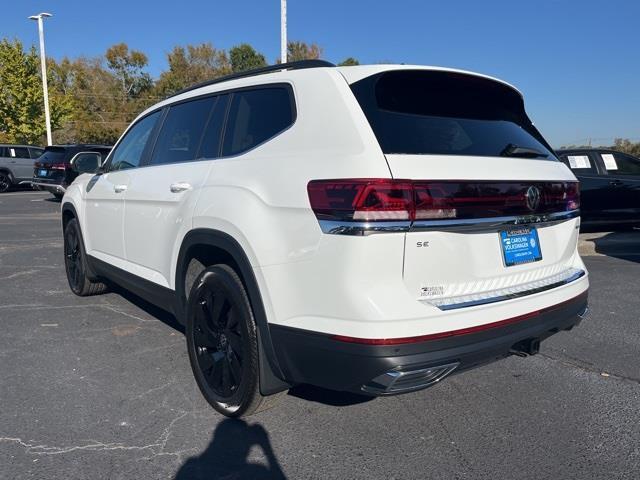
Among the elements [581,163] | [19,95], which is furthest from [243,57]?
[581,163]

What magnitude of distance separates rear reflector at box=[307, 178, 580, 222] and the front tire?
2.59 feet

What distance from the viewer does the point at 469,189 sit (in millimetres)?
2477

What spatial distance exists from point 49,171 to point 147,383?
47.2 feet

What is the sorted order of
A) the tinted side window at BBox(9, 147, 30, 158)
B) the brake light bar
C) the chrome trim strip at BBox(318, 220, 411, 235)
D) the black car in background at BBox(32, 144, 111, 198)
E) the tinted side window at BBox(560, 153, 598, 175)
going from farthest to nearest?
the tinted side window at BBox(9, 147, 30, 158), the brake light bar, the black car in background at BBox(32, 144, 111, 198), the tinted side window at BBox(560, 153, 598, 175), the chrome trim strip at BBox(318, 220, 411, 235)

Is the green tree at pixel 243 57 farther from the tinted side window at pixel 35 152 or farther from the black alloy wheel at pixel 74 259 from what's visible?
the black alloy wheel at pixel 74 259

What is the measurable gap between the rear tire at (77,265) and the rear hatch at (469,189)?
12.9 ft

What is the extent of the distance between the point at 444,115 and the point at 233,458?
2.06m

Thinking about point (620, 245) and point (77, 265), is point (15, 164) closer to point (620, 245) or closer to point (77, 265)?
point (77, 265)

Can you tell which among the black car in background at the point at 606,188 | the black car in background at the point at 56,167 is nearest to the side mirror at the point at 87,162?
the black car in background at the point at 606,188

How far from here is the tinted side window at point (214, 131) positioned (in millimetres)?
3322

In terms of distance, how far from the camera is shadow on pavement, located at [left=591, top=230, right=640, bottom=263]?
8.23 metres

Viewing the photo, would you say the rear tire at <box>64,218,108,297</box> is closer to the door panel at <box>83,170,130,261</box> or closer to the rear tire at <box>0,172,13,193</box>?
the door panel at <box>83,170,130,261</box>

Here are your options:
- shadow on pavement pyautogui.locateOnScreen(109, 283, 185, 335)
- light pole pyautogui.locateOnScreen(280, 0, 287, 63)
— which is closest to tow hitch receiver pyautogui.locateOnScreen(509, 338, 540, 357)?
shadow on pavement pyautogui.locateOnScreen(109, 283, 185, 335)

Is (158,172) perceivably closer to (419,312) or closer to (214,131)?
(214,131)
